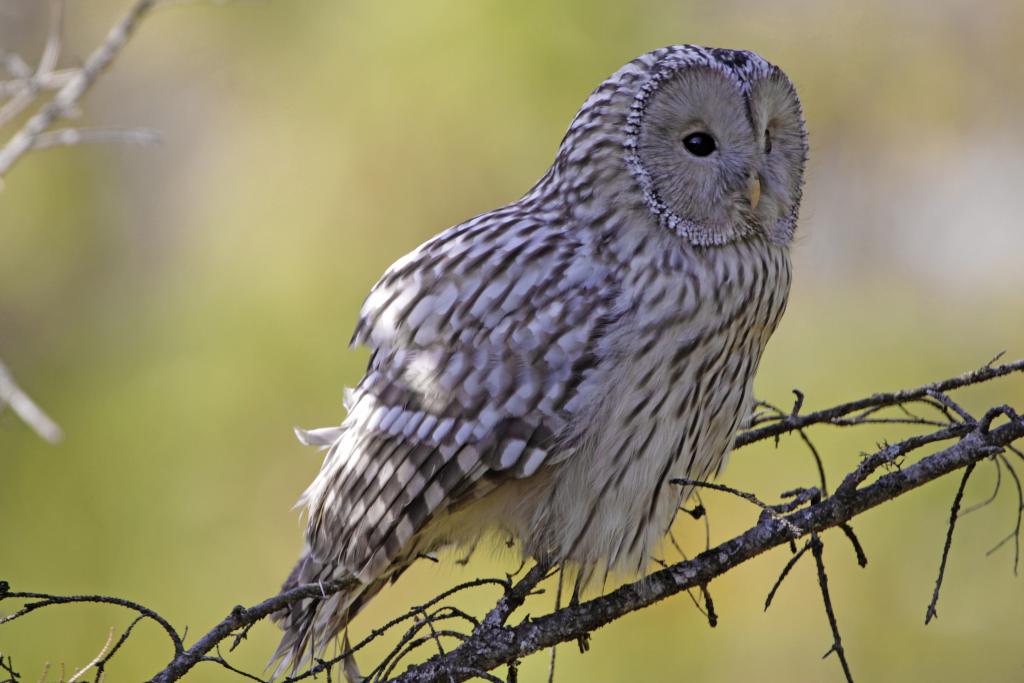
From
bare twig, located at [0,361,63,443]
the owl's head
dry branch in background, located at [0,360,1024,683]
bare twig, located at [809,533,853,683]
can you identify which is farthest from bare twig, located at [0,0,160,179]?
bare twig, located at [809,533,853,683]

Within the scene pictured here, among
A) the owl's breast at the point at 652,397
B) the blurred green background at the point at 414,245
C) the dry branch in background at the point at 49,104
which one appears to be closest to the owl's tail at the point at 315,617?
the owl's breast at the point at 652,397

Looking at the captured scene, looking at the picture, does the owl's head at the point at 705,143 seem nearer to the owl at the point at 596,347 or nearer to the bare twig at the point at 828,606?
the owl at the point at 596,347

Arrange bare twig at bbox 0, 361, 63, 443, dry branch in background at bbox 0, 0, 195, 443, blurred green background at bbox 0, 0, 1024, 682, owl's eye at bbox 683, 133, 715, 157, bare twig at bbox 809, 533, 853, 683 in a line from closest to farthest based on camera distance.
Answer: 1. bare twig at bbox 809, 533, 853, 683
2. bare twig at bbox 0, 361, 63, 443
3. dry branch in background at bbox 0, 0, 195, 443
4. owl's eye at bbox 683, 133, 715, 157
5. blurred green background at bbox 0, 0, 1024, 682

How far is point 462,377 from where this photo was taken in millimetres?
2318

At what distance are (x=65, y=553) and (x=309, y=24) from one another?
115 inches

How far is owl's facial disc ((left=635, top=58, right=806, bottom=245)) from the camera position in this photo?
89.7 inches

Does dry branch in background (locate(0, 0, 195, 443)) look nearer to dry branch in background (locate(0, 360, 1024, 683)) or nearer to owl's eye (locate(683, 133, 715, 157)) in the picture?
dry branch in background (locate(0, 360, 1024, 683))

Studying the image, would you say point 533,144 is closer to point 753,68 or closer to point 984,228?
point 984,228

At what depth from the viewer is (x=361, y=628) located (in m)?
4.78

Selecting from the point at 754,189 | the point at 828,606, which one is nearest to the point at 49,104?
the point at 754,189

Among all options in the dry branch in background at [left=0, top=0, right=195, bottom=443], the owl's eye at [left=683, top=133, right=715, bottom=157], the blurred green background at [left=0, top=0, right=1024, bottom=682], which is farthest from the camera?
the blurred green background at [left=0, top=0, right=1024, bottom=682]

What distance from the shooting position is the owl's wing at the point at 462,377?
225 centimetres

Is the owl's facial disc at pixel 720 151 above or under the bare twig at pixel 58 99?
under

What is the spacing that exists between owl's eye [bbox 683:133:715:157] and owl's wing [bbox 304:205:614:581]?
0.30 metres
